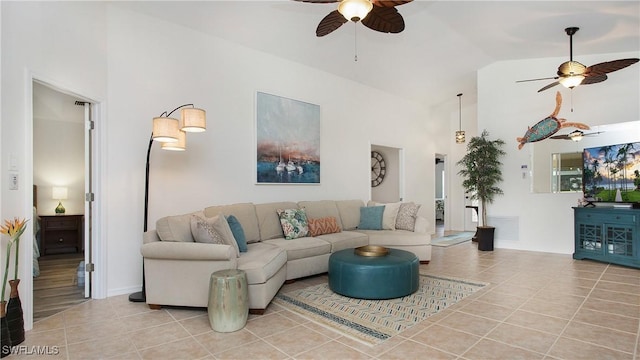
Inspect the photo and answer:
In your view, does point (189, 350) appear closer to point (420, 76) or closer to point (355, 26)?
point (355, 26)

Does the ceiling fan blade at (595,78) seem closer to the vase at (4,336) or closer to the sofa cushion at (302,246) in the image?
the sofa cushion at (302,246)

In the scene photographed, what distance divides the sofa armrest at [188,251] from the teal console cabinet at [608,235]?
547cm

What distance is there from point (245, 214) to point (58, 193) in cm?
440

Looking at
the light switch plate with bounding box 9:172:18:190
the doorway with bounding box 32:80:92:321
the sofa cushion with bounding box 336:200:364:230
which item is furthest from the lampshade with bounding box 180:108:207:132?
the doorway with bounding box 32:80:92:321

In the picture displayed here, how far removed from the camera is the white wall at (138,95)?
9.43 ft

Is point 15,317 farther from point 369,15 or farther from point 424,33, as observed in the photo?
point 424,33

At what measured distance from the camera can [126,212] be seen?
3881 millimetres

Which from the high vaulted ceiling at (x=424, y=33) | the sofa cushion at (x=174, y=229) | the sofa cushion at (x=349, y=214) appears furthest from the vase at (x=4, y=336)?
the sofa cushion at (x=349, y=214)

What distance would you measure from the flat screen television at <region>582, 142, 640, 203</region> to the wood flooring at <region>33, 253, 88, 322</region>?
285 inches

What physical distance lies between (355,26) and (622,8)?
325 cm

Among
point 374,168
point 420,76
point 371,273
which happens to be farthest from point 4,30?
point 374,168

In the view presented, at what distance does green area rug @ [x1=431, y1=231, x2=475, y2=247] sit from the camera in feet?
23.2

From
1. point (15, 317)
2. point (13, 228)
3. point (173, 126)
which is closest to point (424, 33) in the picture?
point (173, 126)

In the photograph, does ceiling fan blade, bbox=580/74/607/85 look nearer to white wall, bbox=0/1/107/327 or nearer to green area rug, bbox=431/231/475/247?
green area rug, bbox=431/231/475/247
